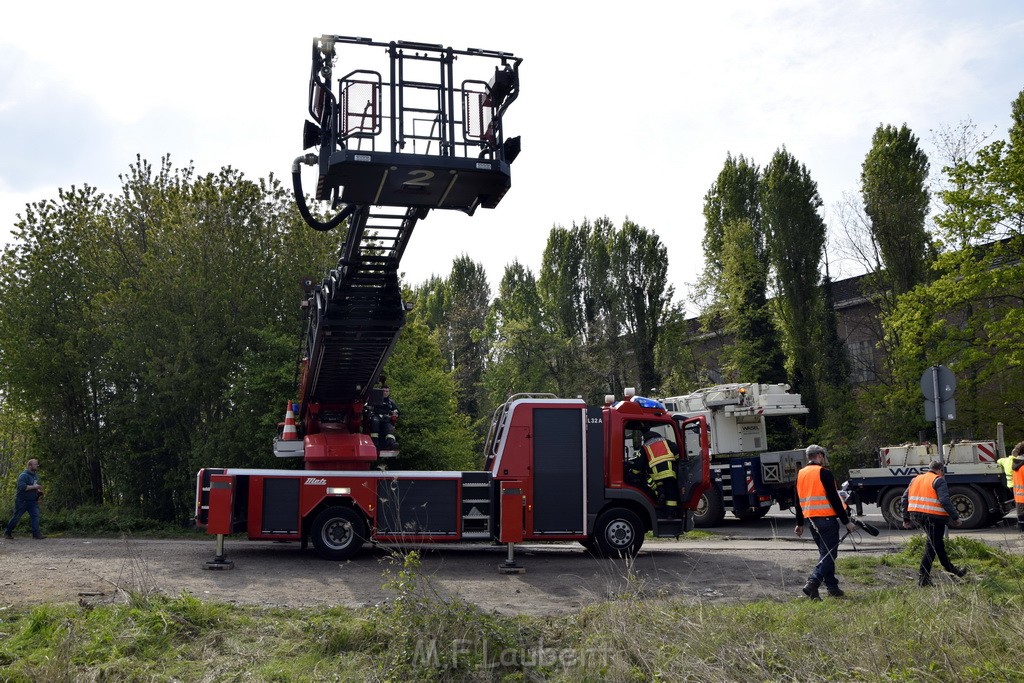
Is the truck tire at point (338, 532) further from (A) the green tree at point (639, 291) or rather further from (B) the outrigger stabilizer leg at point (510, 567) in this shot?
(A) the green tree at point (639, 291)

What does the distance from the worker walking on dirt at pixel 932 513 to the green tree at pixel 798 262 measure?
24936 mm

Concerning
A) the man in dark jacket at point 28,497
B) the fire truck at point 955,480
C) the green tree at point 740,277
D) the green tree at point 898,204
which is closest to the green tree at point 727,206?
the green tree at point 740,277

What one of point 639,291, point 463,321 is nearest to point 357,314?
point 639,291

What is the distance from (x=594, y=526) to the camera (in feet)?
44.4

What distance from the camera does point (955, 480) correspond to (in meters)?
17.6

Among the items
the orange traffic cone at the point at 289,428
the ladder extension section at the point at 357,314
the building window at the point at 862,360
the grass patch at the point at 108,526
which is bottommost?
the grass patch at the point at 108,526

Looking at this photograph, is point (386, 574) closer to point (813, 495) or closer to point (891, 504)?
point (813, 495)

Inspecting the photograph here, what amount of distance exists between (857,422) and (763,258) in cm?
885

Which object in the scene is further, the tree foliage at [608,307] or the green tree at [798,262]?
the tree foliage at [608,307]

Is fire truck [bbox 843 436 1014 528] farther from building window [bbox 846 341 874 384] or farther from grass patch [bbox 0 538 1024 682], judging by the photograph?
building window [bbox 846 341 874 384]

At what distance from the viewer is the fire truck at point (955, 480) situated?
57.1 feet

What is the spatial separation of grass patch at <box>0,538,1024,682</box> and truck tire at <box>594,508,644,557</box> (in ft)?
15.6

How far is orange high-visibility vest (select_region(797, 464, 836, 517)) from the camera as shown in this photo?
32.7 ft

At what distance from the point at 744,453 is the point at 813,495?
12579mm
